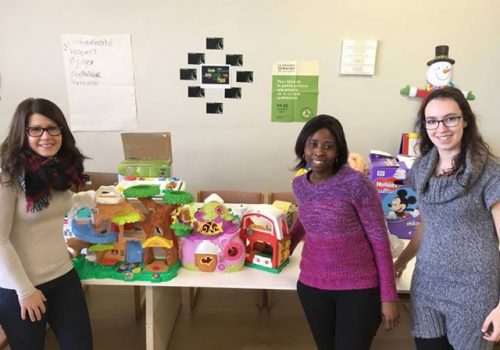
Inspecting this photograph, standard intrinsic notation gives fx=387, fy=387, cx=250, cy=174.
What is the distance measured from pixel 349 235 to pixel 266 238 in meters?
0.46

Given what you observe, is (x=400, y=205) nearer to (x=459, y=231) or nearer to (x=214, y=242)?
(x=459, y=231)

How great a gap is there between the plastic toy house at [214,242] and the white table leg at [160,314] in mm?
229

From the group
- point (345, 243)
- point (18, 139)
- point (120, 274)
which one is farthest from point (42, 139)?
point (345, 243)

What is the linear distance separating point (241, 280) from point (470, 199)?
0.88m

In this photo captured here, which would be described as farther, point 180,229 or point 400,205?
point 400,205

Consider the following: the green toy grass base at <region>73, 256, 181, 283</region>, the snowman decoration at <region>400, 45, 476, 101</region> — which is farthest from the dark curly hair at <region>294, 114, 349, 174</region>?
the snowman decoration at <region>400, 45, 476, 101</region>

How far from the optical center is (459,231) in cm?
106

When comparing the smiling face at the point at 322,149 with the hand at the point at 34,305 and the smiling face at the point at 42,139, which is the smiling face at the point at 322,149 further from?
the hand at the point at 34,305

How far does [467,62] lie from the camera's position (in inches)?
110

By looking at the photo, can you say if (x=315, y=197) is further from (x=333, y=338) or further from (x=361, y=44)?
(x=361, y=44)

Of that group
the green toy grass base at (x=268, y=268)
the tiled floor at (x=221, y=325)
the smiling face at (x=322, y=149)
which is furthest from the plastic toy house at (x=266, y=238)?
the tiled floor at (x=221, y=325)

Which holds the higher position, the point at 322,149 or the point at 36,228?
the point at 322,149

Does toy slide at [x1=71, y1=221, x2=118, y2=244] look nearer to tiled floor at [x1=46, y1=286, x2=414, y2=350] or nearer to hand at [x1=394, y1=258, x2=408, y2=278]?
tiled floor at [x1=46, y1=286, x2=414, y2=350]

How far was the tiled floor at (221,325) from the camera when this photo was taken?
2.05 metres
